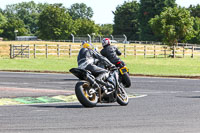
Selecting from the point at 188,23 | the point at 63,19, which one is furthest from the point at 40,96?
the point at 63,19

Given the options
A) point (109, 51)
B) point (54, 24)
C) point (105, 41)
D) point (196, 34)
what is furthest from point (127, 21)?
point (105, 41)

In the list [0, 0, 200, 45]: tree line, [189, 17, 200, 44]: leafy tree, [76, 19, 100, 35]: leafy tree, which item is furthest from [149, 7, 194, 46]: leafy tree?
[76, 19, 100, 35]: leafy tree

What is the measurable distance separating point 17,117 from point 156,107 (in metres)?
3.87

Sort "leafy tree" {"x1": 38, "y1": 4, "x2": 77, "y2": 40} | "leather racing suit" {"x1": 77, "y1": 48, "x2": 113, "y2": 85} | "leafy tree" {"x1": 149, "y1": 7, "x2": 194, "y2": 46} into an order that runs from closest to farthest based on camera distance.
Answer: "leather racing suit" {"x1": 77, "y1": 48, "x2": 113, "y2": 85}, "leafy tree" {"x1": 149, "y1": 7, "x2": 194, "y2": 46}, "leafy tree" {"x1": 38, "y1": 4, "x2": 77, "y2": 40}

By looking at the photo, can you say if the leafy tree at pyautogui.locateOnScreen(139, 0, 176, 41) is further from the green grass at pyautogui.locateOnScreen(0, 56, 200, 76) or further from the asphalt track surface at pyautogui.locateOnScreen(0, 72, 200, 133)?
the asphalt track surface at pyautogui.locateOnScreen(0, 72, 200, 133)

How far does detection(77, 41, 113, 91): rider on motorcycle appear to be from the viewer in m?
12.1

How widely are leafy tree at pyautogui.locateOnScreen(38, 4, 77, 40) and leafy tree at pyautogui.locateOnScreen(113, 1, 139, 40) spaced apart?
79.6 ft

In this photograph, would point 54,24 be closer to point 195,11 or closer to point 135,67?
point 195,11

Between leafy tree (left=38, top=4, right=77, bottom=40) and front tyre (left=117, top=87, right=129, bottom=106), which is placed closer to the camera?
front tyre (left=117, top=87, right=129, bottom=106)

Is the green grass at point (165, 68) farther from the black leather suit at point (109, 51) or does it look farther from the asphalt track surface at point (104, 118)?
the asphalt track surface at point (104, 118)

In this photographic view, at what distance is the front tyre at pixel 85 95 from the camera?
1165 centimetres

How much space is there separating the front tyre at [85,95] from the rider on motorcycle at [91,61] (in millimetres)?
418

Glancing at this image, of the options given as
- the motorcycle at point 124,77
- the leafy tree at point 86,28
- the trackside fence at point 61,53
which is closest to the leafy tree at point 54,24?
the leafy tree at point 86,28

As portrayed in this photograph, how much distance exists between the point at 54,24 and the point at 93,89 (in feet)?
393
